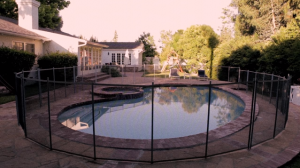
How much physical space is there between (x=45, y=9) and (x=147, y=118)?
20.3 m

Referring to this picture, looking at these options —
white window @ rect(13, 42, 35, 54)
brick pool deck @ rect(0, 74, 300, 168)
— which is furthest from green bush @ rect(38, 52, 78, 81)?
brick pool deck @ rect(0, 74, 300, 168)

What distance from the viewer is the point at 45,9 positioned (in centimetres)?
2214

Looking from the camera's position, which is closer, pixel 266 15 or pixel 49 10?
pixel 266 15

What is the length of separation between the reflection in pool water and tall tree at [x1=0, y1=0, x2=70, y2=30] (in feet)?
55.9

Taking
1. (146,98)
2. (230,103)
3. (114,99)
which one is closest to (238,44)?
(230,103)

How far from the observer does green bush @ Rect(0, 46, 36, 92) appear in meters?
10.2

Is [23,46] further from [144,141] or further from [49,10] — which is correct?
[144,141]

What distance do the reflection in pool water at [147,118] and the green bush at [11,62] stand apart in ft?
15.6

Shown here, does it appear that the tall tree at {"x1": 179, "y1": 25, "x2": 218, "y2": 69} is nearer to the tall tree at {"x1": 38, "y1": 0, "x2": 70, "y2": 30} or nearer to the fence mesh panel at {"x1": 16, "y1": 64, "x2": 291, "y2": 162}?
the fence mesh panel at {"x1": 16, "y1": 64, "x2": 291, "y2": 162}

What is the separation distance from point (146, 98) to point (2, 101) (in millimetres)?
6692

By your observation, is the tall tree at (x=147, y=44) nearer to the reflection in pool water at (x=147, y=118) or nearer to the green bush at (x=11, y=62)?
the reflection in pool water at (x=147, y=118)

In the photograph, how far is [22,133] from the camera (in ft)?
17.7

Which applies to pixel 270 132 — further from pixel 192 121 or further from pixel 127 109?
pixel 127 109

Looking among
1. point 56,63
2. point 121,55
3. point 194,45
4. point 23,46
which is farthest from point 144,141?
point 121,55
